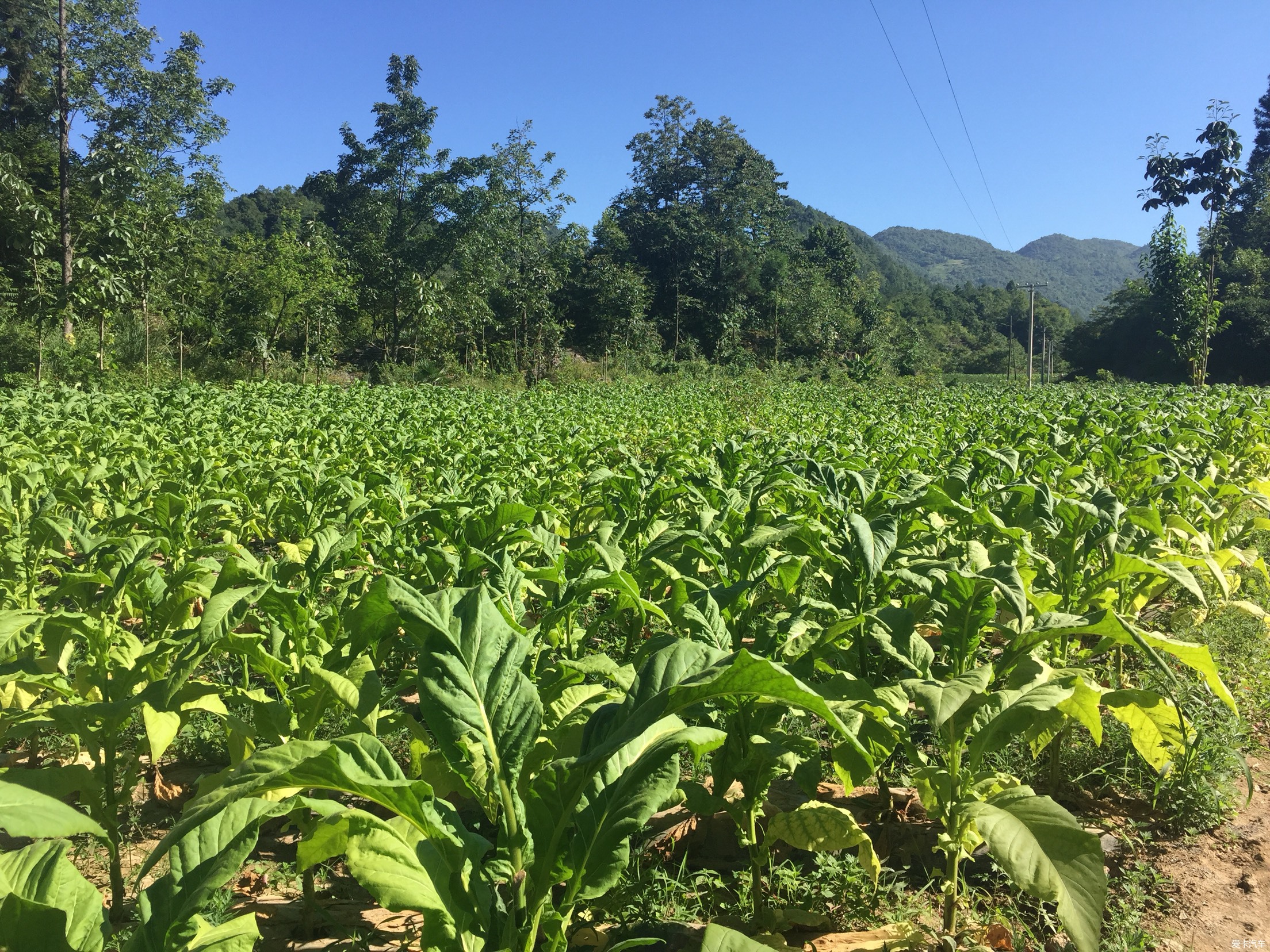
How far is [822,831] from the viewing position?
213cm

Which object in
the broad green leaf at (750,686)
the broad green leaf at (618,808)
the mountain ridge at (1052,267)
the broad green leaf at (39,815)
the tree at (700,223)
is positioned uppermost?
the mountain ridge at (1052,267)

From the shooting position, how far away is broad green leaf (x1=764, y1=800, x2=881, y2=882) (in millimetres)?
2121

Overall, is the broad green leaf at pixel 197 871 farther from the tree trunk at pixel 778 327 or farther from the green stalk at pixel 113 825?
the tree trunk at pixel 778 327

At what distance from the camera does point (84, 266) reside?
72.1ft

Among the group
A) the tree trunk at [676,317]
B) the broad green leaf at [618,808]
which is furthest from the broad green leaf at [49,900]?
the tree trunk at [676,317]

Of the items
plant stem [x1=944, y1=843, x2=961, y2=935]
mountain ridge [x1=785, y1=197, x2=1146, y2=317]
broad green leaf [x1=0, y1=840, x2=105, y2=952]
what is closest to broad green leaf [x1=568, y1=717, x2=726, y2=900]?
broad green leaf [x1=0, y1=840, x2=105, y2=952]

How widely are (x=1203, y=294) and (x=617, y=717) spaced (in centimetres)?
3446

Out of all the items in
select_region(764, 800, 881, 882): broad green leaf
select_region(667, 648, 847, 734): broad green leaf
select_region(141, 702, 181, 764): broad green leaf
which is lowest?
select_region(764, 800, 881, 882): broad green leaf

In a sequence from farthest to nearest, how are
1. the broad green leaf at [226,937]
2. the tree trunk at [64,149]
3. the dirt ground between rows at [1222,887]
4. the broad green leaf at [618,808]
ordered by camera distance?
the tree trunk at [64,149]
the dirt ground between rows at [1222,887]
the broad green leaf at [618,808]
the broad green leaf at [226,937]

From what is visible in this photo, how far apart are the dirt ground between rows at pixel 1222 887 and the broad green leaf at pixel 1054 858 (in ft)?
2.83

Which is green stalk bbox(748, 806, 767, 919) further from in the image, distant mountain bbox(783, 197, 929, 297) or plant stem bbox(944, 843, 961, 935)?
distant mountain bbox(783, 197, 929, 297)

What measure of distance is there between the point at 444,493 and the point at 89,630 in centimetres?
273

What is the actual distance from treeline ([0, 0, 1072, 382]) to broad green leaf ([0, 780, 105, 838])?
914 inches

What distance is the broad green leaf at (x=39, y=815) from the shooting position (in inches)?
47.1
